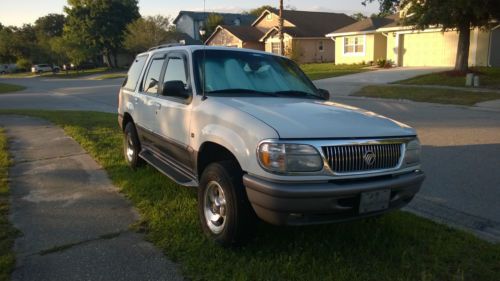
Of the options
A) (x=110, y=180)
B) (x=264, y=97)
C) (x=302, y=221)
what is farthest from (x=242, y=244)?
(x=110, y=180)

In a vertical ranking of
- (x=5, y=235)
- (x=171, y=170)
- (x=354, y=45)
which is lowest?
(x=5, y=235)

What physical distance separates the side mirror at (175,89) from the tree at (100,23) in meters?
61.1

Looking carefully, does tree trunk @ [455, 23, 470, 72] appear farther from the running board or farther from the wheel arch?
the wheel arch

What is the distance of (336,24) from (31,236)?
48.6m

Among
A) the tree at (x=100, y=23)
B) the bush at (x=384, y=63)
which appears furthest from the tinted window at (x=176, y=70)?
the tree at (x=100, y=23)

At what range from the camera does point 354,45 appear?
119 ft

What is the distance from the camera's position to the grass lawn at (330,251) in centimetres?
350

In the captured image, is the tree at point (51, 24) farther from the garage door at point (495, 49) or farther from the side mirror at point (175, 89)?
the side mirror at point (175, 89)

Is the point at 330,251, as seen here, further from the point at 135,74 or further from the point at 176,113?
the point at 135,74

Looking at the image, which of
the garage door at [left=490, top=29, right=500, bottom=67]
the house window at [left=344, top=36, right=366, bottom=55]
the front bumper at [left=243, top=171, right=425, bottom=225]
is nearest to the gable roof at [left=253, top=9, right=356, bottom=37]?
the house window at [left=344, top=36, right=366, bottom=55]

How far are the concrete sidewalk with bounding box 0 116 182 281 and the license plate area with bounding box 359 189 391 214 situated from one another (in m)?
1.61

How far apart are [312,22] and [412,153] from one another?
45649mm

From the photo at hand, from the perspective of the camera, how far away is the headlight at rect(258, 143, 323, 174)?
332cm

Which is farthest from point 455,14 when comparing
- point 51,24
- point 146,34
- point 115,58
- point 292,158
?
point 51,24
